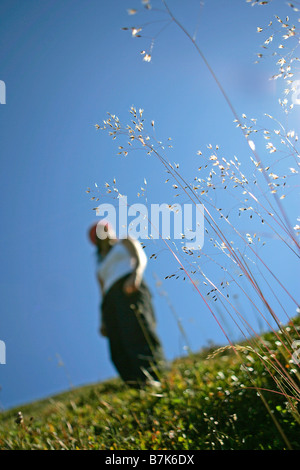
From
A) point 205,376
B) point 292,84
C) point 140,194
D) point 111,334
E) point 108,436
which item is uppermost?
point 292,84

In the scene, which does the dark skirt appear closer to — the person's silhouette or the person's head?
the person's silhouette

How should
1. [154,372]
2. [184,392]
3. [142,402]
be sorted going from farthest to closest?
[154,372] → [142,402] → [184,392]

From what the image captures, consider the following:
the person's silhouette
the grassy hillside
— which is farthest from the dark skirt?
the grassy hillside

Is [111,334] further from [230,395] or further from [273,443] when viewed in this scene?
[273,443]

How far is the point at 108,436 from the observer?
255cm

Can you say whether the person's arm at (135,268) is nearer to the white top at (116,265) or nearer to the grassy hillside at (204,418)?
the white top at (116,265)

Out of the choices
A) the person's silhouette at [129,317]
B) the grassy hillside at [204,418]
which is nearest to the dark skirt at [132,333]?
the person's silhouette at [129,317]

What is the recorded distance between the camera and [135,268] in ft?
13.9

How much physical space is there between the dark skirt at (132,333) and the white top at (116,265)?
100mm

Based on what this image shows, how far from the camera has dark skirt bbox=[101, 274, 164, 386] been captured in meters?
3.93

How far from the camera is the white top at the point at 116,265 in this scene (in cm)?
434

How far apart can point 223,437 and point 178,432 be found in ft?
1.38

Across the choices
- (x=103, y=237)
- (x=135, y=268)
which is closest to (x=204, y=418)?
(x=135, y=268)
